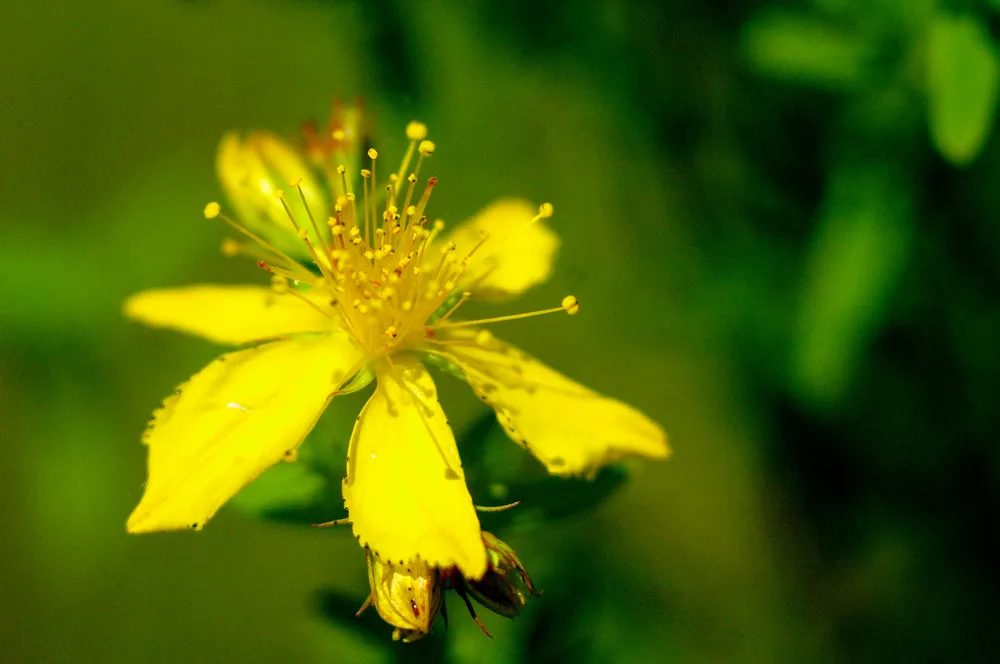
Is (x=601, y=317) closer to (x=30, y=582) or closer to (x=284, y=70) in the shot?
(x=284, y=70)

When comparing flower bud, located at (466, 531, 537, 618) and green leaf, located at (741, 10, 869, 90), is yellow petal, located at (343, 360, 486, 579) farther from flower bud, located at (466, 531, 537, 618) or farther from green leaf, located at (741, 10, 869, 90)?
green leaf, located at (741, 10, 869, 90)

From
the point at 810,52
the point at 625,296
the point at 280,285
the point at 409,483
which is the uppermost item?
the point at 810,52

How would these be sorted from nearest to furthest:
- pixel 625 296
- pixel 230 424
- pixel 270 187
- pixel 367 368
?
pixel 230 424
pixel 367 368
pixel 270 187
pixel 625 296

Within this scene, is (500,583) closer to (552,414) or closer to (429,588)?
(429,588)

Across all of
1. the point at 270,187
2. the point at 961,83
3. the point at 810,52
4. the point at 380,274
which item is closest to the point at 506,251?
the point at 380,274

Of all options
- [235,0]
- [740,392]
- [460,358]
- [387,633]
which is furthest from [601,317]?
[235,0]

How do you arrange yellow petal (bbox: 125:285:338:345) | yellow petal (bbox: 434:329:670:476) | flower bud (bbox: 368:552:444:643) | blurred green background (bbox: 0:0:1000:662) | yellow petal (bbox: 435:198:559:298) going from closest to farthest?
flower bud (bbox: 368:552:444:643) → yellow petal (bbox: 434:329:670:476) → yellow petal (bbox: 125:285:338:345) → yellow petal (bbox: 435:198:559:298) → blurred green background (bbox: 0:0:1000:662)

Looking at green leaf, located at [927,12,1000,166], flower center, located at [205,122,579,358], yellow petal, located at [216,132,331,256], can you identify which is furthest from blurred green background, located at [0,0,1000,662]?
flower center, located at [205,122,579,358]
